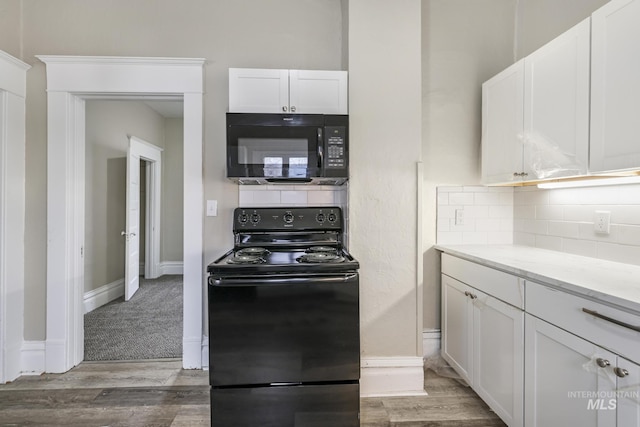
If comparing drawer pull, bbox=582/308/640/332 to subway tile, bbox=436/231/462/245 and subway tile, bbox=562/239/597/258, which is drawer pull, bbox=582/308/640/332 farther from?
Result: subway tile, bbox=436/231/462/245

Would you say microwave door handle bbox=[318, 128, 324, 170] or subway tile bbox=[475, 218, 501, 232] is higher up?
microwave door handle bbox=[318, 128, 324, 170]

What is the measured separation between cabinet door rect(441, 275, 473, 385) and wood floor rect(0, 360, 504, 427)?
0.53ft

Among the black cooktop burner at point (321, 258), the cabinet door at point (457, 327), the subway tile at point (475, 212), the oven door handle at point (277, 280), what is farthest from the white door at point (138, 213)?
the subway tile at point (475, 212)

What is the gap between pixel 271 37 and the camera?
7.63 feet

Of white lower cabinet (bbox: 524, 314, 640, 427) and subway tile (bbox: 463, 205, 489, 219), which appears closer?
white lower cabinet (bbox: 524, 314, 640, 427)

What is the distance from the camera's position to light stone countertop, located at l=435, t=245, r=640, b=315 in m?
1.07

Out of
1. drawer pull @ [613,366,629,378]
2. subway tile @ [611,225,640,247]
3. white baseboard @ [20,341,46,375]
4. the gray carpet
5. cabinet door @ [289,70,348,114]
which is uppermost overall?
cabinet door @ [289,70,348,114]

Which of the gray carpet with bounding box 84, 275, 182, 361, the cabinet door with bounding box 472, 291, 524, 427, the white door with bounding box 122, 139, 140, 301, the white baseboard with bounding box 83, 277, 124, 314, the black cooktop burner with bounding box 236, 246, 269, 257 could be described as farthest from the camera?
the white door with bounding box 122, 139, 140, 301

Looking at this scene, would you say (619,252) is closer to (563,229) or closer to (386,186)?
(563,229)

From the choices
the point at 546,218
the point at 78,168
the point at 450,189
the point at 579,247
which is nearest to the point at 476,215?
the point at 450,189

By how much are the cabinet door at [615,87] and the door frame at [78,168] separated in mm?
2182

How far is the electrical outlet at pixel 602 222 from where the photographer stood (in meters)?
1.70

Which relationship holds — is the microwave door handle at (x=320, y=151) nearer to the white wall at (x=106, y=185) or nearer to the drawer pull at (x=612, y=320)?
the drawer pull at (x=612, y=320)

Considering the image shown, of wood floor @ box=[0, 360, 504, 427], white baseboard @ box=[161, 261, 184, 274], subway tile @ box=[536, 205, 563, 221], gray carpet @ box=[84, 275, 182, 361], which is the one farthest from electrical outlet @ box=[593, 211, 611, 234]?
white baseboard @ box=[161, 261, 184, 274]
